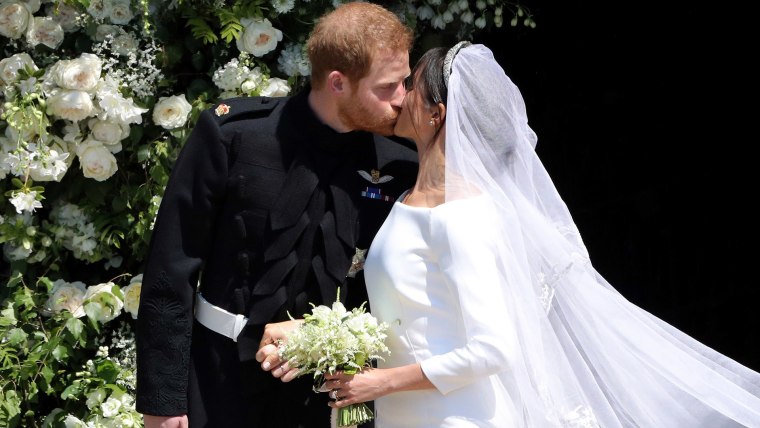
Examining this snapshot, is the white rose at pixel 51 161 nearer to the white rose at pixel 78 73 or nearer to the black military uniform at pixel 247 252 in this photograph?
the white rose at pixel 78 73

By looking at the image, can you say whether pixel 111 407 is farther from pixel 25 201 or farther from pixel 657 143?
pixel 657 143

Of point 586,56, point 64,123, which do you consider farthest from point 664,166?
point 64,123

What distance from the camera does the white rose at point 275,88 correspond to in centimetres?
347

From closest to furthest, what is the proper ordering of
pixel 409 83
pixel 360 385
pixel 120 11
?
pixel 360 385 < pixel 409 83 < pixel 120 11

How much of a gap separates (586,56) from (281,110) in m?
1.95

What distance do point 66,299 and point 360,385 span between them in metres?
1.46

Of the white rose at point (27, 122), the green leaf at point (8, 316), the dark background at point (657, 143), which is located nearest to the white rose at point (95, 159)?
the white rose at point (27, 122)

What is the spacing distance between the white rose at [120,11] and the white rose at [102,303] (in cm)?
84

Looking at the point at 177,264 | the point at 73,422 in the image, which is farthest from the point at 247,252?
the point at 73,422

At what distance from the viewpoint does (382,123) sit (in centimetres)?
274

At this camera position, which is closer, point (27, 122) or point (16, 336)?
point (27, 122)

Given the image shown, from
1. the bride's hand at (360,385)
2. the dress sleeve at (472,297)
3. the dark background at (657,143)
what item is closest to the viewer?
the dress sleeve at (472,297)

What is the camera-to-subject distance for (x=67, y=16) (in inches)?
139

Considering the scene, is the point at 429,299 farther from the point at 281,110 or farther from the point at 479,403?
the point at 281,110
